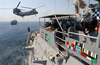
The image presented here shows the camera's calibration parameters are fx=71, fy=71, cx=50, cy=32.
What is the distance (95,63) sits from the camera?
3.63 m

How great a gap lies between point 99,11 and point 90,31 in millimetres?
1402

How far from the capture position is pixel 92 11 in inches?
199

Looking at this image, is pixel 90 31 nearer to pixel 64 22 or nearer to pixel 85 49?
pixel 85 49

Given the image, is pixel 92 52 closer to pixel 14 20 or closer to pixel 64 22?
pixel 64 22

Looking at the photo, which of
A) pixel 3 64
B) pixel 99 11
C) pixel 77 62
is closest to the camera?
pixel 99 11

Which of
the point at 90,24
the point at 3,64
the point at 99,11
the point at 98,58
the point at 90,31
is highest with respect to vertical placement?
the point at 99,11

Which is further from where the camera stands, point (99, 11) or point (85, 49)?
point (99, 11)

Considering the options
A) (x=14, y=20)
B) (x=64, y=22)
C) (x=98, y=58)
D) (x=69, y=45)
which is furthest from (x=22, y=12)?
(x=14, y=20)

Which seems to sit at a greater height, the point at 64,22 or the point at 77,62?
the point at 64,22

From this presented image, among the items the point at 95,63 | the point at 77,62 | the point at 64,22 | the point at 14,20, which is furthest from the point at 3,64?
the point at 14,20

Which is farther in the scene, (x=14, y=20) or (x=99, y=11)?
(x=14, y=20)

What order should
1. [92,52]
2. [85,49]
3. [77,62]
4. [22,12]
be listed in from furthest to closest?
[22,12] → [77,62] → [85,49] → [92,52]

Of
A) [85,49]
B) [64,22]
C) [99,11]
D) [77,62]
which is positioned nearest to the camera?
[85,49]

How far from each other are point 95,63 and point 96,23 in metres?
2.28
